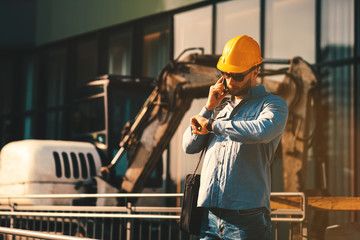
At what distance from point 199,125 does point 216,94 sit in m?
0.22

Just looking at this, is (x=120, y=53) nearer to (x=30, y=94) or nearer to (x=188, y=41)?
(x=188, y=41)

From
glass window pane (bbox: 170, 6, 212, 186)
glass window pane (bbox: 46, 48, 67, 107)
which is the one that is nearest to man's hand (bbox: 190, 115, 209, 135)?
glass window pane (bbox: 170, 6, 212, 186)

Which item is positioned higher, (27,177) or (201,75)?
(201,75)

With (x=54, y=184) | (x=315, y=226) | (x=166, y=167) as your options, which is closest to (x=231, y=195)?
(x=315, y=226)

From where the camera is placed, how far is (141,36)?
16.2 meters

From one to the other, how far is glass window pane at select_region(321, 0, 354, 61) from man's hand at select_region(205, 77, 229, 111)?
838 cm

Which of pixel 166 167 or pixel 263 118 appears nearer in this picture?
pixel 263 118

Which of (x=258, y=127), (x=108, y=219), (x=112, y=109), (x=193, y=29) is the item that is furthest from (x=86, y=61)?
(x=258, y=127)

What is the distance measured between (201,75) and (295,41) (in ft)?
11.7

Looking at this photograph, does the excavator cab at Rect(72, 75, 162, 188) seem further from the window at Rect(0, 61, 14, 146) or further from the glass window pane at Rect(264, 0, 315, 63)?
the window at Rect(0, 61, 14, 146)

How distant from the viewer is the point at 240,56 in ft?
12.1

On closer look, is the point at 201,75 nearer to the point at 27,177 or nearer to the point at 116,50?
the point at 27,177

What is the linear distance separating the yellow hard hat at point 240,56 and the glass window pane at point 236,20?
9.53m

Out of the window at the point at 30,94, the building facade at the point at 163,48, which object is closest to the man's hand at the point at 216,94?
the building facade at the point at 163,48
